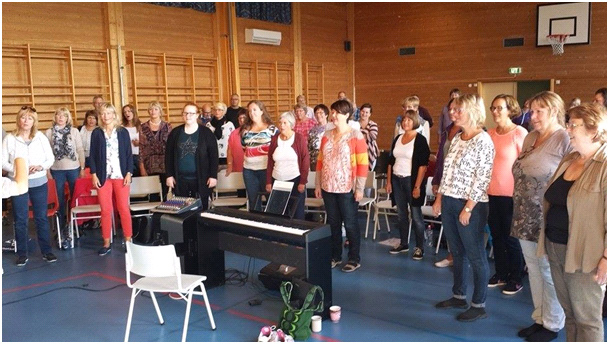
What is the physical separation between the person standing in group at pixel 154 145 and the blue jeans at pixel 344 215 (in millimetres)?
2394

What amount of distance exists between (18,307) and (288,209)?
2.10 metres

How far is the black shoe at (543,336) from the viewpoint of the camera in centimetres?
323

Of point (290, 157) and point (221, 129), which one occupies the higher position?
point (221, 129)

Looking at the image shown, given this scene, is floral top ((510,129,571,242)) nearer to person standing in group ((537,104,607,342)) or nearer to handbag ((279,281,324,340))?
person standing in group ((537,104,607,342))

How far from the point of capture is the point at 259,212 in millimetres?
4102

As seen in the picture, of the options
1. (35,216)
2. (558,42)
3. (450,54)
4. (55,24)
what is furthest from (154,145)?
(558,42)

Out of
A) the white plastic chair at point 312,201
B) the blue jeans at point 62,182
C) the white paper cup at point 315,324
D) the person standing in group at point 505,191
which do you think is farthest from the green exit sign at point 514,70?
the white paper cup at point 315,324

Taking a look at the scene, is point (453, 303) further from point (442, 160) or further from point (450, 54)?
point (450, 54)

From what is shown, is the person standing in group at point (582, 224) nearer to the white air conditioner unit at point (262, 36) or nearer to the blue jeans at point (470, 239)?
the blue jeans at point (470, 239)

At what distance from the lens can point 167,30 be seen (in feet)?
31.3

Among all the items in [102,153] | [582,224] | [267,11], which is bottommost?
[582,224]

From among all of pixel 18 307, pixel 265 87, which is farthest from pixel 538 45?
pixel 18 307

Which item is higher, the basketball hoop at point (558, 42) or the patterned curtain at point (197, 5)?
the patterned curtain at point (197, 5)

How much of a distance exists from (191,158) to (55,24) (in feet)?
14.6
